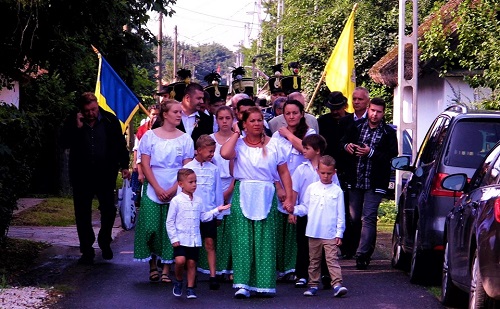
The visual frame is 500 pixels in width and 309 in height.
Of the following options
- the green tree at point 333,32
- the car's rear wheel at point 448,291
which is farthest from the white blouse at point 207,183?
the green tree at point 333,32

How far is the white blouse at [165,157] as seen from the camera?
1205 centimetres

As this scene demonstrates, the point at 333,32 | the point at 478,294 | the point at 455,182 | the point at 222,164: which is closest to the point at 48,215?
the point at 222,164

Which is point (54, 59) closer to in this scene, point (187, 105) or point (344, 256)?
point (187, 105)

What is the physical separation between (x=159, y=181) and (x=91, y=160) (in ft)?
5.73

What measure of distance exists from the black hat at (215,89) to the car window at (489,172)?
6544 millimetres

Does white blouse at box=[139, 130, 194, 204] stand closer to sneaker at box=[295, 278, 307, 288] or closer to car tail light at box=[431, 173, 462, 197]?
sneaker at box=[295, 278, 307, 288]

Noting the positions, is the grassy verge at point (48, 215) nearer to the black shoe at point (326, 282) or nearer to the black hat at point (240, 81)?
the black hat at point (240, 81)

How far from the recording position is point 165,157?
12.1 metres

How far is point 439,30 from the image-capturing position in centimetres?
1961

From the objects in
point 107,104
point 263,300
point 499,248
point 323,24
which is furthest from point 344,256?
point 323,24

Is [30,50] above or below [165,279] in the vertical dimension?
above

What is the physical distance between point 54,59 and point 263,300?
3942 mm

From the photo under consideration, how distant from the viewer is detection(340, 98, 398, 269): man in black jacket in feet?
43.4

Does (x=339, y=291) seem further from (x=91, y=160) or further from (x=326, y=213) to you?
(x=91, y=160)
